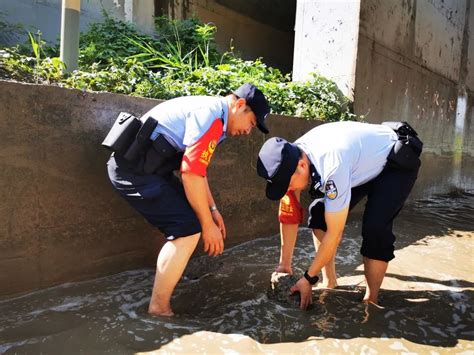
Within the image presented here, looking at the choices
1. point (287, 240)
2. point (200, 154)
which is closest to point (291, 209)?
point (287, 240)

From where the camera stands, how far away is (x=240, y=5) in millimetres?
11258

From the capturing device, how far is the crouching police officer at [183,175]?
2520 mm

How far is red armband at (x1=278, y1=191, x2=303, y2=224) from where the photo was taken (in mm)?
3051

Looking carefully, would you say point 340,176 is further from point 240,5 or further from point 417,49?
point 240,5

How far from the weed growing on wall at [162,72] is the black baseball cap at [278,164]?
5.09ft

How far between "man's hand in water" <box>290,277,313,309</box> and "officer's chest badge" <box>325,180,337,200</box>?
1.88 feet

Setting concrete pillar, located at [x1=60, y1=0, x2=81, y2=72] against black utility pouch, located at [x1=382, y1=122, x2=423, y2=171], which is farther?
concrete pillar, located at [x1=60, y1=0, x2=81, y2=72]

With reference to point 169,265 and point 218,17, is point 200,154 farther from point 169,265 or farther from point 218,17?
point 218,17

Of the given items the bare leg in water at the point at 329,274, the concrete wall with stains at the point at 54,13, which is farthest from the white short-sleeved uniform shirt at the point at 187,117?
the concrete wall with stains at the point at 54,13

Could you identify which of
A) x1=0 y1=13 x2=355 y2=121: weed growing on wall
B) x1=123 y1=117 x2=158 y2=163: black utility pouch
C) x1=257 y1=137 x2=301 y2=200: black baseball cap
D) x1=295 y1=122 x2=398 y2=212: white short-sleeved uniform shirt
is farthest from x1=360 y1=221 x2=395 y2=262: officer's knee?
x1=0 y1=13 x2=355 y2=121: weed growing on wall

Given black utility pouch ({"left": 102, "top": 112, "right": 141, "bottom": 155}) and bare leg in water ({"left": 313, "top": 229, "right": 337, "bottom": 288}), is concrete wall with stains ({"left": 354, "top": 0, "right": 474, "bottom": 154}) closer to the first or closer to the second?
bare leg in water ({"left": 313, "top": 229, "right": 337, "bottom": 288})

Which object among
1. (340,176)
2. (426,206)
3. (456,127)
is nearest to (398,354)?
(340,176)

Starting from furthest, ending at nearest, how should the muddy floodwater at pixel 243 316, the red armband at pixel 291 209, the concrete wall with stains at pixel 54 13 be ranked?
the concrete wall with stains at pixel 54 13 → the red armband at pixel 291 209 → the muddy floodwater at pixel 243 316

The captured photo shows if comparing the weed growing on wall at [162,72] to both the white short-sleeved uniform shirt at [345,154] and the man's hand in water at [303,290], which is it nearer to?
the white short-sleeved uniform shirt at [345,154]
